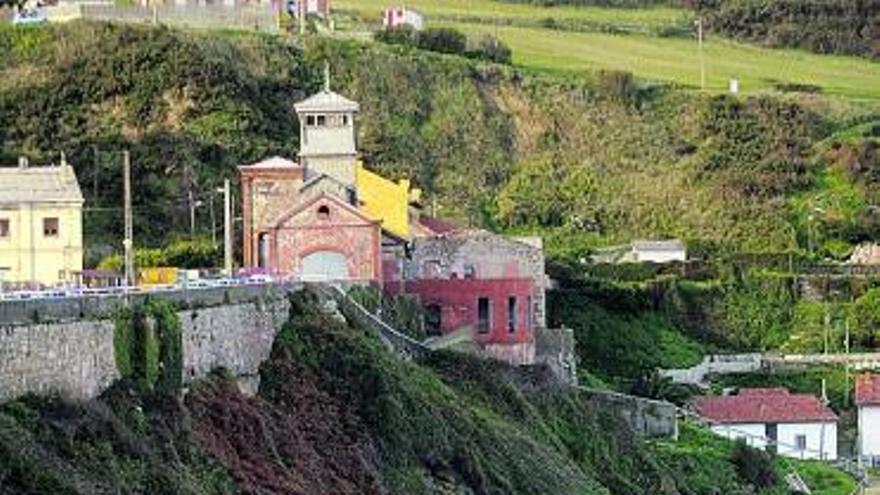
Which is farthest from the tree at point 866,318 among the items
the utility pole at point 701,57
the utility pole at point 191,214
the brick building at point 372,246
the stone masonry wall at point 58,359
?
the stone masonry wall at point 58,359

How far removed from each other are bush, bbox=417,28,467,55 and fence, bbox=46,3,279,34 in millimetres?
6981

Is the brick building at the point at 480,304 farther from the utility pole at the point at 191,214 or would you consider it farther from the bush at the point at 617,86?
the bush at the point at 617,86

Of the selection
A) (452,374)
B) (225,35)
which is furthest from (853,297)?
(452,374)

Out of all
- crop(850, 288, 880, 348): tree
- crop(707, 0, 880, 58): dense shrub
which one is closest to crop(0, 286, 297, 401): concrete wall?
crop(850, 288, 880, 348): tree

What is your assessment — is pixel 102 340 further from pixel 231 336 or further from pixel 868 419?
pixel 868 419

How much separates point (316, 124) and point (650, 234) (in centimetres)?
3955

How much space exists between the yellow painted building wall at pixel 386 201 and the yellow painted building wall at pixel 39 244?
25.0ft

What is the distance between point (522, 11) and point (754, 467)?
71.5 m

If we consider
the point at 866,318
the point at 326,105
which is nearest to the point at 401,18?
the point at 866,318

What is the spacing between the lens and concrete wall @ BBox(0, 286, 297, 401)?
38.6 meters

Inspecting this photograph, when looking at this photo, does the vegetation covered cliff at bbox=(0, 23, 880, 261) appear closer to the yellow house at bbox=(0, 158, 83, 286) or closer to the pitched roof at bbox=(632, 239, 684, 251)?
the pitched roof at bbox=(632, 239, 684, 251)

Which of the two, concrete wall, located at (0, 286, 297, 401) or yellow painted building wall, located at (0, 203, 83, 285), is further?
yellow painted building wall, located at (0, 203, 83, 285)

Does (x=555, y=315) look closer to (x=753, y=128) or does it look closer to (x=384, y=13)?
(x=753, y=128)

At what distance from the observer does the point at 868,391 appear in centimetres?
8512
